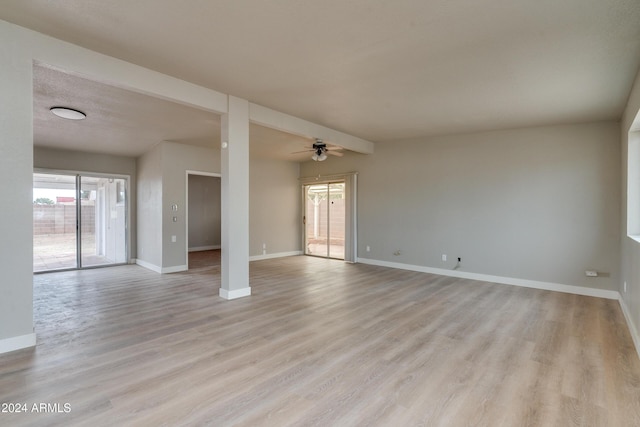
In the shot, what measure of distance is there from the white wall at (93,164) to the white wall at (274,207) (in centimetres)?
284

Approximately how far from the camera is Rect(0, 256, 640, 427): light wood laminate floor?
197cm

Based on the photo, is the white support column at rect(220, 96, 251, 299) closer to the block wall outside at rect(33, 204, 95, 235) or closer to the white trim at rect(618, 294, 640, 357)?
the white trim at rect(618, 294, 640, 357)

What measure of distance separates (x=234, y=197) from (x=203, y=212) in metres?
6.88

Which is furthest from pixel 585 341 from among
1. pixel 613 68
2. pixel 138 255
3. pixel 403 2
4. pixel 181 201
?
pixel 138 255

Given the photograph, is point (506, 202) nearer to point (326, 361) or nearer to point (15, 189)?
point (326, 361)

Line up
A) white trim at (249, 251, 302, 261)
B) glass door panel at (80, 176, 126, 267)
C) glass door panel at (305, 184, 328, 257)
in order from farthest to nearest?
glass door panel at (305, 184, 328, 257) < white trim at (249, 251, 302, 261) < glass door panel at (80, 176, 126, 267)

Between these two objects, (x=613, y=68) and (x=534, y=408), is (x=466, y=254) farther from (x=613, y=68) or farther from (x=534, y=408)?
(x=534, y=408)

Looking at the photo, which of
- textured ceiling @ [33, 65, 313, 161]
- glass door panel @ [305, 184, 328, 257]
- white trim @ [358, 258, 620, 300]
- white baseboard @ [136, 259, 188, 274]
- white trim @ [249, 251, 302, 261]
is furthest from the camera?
glass door panel @ [305, 184, 328, 257]

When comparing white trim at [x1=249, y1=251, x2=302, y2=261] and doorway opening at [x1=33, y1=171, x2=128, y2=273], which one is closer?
doorway opening at [x1=33, y1=171, x2=128, y2=273]

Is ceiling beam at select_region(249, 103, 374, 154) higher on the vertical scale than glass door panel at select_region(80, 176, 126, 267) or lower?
higher

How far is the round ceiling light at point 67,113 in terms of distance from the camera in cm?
425

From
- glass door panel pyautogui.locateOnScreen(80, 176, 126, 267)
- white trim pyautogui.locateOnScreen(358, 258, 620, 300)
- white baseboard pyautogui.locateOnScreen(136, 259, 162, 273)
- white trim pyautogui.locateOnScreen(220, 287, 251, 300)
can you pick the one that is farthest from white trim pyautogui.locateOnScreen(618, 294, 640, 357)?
glass door panel pyautogui.locateOnScreen(80, 176, 126, 267)

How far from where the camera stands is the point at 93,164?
7156 mm

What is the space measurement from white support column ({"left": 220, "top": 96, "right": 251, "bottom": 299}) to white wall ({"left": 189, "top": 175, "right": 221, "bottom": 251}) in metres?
6.37
